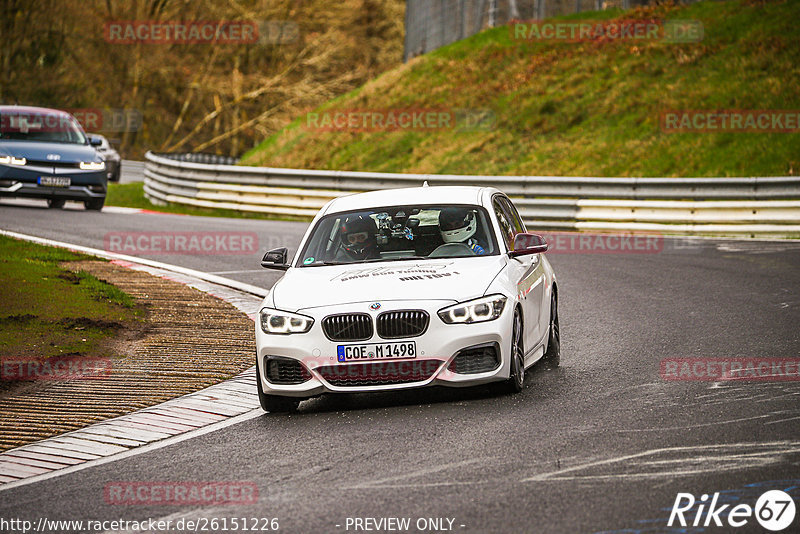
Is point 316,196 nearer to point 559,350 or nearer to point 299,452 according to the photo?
point 559,350

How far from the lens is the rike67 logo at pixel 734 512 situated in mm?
5203

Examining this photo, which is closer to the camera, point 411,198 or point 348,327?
point 348,327

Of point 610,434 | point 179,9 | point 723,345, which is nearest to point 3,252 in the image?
point 723,345

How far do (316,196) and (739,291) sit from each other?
46.0ft

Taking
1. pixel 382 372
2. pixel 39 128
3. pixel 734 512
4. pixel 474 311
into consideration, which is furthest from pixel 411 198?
pixel 39 128

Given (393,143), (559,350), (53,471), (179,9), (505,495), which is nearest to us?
(505,495)

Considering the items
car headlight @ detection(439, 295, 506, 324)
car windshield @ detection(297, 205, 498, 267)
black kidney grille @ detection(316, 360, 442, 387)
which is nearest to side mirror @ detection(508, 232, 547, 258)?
car windshield @ detection(297, 205, 498, 267)

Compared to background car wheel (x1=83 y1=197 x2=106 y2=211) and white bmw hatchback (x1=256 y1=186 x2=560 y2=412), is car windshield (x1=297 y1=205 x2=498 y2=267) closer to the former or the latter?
white bmw hatchback (x1=256 y1=186 x2=560 y2=412)

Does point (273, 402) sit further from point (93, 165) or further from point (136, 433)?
point (93, 165)

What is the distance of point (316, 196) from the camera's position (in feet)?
86.1

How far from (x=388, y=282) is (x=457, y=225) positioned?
4.11 ft

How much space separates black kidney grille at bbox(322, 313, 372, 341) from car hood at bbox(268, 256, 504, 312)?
12 cm

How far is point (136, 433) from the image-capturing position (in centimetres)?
772

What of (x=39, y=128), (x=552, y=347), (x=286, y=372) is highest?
(x=286, y=372)
